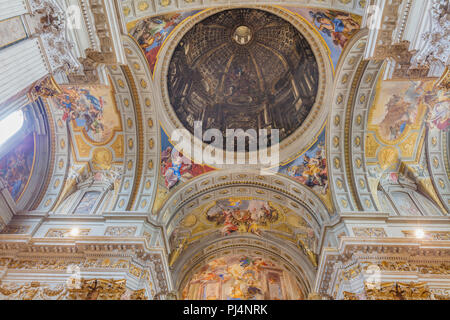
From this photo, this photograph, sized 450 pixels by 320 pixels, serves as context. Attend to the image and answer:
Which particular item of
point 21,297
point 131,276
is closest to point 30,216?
point 21,297

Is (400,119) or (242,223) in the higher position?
(400,119)

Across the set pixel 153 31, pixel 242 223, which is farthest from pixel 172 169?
pixel 153 31

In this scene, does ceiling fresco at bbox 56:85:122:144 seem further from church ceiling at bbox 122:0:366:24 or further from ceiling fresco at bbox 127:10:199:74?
church ceiling at bbox 122:0:366:24

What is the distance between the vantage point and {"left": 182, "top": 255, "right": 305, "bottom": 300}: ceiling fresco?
17.1 meters

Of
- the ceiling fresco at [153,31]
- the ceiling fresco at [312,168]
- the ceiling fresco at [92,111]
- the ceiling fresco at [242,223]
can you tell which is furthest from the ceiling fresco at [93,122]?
the ceiling fresco at [312,168]

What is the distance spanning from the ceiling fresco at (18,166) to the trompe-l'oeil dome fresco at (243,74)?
605 cm

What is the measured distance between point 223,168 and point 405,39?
919cm

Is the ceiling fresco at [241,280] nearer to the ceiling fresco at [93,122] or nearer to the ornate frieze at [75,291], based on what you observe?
the ceiling fresco at [93,122]

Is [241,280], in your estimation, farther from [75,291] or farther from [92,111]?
[92,111]

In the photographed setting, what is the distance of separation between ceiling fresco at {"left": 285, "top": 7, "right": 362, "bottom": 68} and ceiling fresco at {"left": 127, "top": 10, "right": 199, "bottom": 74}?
449cm

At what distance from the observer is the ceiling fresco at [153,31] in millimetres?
10641

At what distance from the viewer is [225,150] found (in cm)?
1483

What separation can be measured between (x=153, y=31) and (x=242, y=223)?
10.3 meters
